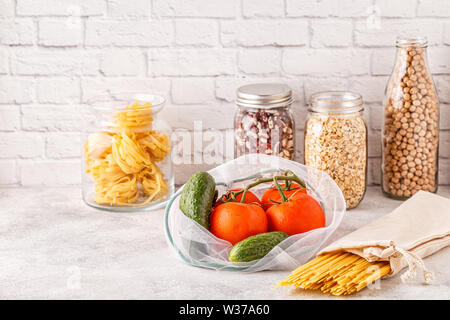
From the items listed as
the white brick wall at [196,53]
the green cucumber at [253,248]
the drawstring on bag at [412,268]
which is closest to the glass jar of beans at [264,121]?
the white brick wall at [196,53]

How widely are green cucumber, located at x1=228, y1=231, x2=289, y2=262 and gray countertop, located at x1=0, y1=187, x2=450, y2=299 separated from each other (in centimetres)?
4

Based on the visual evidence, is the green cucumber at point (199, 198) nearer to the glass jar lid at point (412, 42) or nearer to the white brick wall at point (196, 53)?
the white brick wall at point (196, 53)

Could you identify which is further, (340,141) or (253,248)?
(340,141)

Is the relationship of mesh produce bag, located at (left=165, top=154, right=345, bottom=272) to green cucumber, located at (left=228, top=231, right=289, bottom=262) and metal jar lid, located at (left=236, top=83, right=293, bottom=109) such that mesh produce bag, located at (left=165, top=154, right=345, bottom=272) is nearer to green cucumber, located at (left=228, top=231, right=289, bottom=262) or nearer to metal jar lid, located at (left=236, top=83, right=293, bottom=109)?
green cucumber, located at (left=228, top=231, right=289, bottom=262)

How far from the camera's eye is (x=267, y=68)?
165 centimetres

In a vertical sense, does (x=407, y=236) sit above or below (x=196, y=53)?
below

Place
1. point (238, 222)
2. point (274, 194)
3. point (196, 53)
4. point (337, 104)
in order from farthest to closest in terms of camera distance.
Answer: point (196, 53), point (337, 104), point (274, 194), point (238, 222)

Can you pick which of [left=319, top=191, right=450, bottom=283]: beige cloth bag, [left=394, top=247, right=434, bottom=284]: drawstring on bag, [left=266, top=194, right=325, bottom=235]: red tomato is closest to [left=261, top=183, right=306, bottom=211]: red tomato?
Answer: [left=266, top=194, right=325, bottom=235]: red tomato

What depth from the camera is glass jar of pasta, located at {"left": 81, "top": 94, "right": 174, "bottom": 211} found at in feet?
4.96

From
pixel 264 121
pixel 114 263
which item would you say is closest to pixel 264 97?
pixel 264 121

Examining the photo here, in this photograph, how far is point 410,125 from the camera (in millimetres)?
1538

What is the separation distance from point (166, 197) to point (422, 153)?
0.63 meters

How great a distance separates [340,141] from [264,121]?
18 cm

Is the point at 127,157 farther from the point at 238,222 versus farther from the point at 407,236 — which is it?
the point at 407,236
